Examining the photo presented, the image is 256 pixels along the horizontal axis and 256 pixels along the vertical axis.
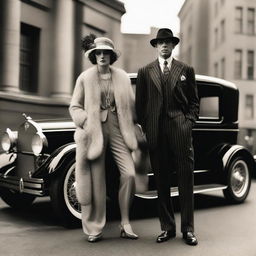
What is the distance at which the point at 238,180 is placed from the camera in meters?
7.23

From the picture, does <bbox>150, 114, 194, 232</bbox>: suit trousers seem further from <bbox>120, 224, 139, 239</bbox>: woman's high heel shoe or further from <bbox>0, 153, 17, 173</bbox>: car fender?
<bbox>0, 153, 17, 173</bbox>: car fender

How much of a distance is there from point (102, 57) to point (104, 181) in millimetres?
1216

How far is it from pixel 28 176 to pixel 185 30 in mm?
42635

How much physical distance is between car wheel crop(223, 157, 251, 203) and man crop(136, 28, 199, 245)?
2.58m

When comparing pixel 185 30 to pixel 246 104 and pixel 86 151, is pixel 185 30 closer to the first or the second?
pixel 246 104

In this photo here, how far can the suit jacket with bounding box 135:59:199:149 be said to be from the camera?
4.48 metres

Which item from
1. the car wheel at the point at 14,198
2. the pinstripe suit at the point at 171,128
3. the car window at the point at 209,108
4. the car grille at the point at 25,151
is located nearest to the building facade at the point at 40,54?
the car wheel at the point at 14,198

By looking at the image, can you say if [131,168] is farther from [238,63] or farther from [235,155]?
[238,63]

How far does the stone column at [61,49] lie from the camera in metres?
15.5

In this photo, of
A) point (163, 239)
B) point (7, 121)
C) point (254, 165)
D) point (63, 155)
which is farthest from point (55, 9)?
point (163, 239)

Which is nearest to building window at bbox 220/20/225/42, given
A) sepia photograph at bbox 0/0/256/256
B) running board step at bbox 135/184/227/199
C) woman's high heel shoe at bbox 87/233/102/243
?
sepia photograph at bbox 0/0/256/256

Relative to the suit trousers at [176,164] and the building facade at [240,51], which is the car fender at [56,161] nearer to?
the suit trousers at [176,164]

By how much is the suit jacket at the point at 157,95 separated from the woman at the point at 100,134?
0.44 feet

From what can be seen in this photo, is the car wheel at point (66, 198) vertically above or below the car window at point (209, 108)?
below
